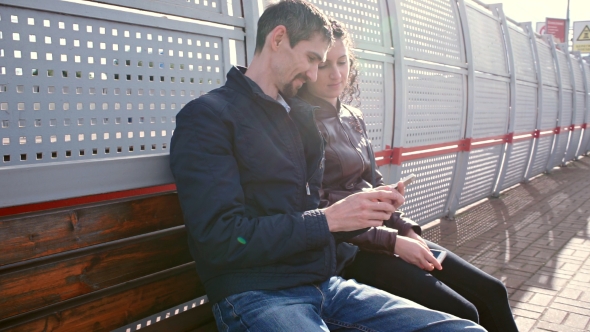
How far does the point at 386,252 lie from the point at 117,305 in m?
1.28

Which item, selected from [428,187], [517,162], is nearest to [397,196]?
[428,187]

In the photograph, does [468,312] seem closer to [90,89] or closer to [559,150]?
[90,89]

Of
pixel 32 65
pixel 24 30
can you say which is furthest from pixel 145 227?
pixel 24 30

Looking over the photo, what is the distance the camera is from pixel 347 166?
2.72 m

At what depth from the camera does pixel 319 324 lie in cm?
183

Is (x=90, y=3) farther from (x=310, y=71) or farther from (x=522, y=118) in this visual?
(x=522, y=118)

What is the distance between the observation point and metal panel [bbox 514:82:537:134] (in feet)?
28.3

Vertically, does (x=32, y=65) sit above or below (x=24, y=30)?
below

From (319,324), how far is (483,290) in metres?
1.03

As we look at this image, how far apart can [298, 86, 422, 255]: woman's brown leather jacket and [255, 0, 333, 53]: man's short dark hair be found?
500mm

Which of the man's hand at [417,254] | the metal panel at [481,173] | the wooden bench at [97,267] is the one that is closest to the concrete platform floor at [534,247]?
the metal panel at [481,173]

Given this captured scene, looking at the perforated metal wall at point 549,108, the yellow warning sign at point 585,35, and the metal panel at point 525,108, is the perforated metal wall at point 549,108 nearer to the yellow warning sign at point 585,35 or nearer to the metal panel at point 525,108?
the metal panel at point 525,108

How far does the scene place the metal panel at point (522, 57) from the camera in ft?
28.6

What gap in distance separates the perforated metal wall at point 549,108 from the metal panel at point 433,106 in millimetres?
4837
